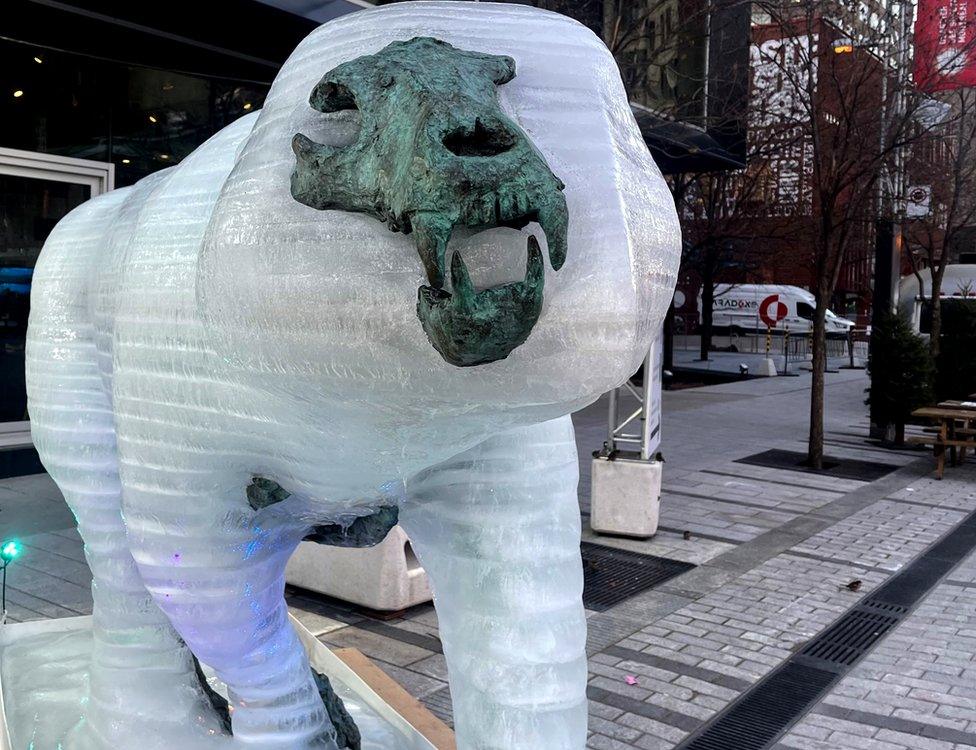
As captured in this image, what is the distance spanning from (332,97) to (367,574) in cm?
358

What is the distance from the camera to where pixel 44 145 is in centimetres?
691

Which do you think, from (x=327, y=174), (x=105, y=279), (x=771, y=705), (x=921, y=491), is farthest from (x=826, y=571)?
(x=327, y=174)

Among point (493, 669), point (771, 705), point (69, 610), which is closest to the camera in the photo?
point (493, 669)

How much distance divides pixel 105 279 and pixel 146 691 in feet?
2.74

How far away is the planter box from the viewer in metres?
2.11

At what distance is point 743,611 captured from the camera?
4.65 m

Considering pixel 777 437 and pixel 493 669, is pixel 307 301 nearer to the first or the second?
pixel 493 669

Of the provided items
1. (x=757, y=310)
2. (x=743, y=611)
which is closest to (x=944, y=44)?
(x=743, y=611)

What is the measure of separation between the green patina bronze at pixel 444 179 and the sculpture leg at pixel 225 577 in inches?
22.6

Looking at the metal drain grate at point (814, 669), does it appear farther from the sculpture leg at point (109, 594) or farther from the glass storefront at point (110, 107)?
the glass storefront at point (110, 107)

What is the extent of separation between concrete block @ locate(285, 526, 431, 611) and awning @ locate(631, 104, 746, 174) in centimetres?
371

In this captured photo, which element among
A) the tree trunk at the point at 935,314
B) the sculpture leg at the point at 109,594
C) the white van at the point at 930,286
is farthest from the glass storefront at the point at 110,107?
the white van at the point at 930,286

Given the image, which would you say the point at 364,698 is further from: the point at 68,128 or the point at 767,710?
the point at 68,128

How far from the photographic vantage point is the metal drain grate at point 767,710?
327 centimetres
